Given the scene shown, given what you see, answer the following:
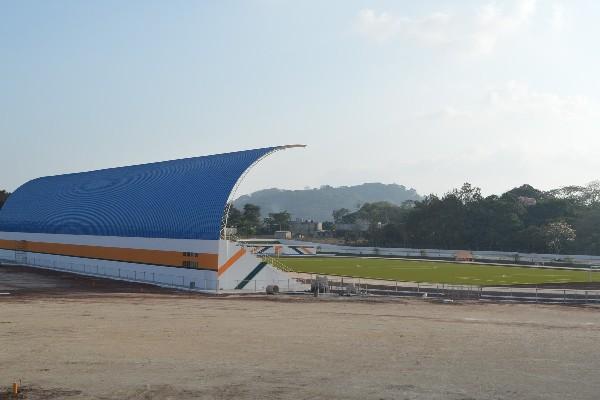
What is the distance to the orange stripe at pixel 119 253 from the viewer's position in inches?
1956

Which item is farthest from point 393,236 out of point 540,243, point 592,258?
point 592,258

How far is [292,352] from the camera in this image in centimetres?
2323

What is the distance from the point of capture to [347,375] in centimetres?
1959

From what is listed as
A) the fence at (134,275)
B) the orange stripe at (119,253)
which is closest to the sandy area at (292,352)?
the fence at (134,275)

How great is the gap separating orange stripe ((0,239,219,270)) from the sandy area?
12.7m

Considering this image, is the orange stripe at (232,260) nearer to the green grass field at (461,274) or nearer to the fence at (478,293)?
the fence at (478,293)

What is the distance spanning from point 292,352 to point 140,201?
41428mm

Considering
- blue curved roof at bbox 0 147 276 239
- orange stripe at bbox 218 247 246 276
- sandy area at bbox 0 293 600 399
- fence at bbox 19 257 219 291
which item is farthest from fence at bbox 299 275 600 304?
blue curved roof at bbox 0 147 276 239

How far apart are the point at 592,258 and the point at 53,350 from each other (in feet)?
282

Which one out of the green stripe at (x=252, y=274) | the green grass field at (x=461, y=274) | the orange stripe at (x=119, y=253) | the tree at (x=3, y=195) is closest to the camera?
the green stripe at (x=252, y=274)

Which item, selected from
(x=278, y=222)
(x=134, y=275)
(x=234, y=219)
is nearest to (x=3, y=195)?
(x=234, y=219)

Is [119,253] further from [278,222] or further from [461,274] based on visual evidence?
[278,222]

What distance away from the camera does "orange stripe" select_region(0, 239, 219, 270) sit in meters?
49.7

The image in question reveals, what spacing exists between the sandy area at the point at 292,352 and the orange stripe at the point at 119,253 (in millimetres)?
12735
